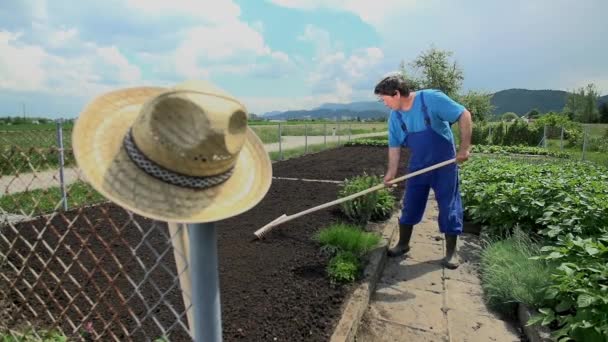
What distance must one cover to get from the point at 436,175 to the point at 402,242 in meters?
0.84

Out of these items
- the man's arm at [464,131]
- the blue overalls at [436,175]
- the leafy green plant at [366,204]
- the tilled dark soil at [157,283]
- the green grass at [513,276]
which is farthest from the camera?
the leafy green plant at [366,204]

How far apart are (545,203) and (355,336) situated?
2.78m

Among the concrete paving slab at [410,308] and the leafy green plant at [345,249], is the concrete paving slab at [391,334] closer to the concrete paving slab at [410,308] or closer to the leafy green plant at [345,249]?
the concrete paving slab at [410,308]

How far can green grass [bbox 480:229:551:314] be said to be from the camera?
2.78 metres

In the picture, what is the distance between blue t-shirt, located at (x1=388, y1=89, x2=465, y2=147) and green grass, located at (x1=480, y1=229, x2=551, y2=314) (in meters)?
1.15

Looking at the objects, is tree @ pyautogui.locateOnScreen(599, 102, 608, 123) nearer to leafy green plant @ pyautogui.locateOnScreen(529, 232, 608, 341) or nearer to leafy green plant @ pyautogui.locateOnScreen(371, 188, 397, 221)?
leafy green plant @ pyautogui.locateOnScreen(371, 188, 397, 221)

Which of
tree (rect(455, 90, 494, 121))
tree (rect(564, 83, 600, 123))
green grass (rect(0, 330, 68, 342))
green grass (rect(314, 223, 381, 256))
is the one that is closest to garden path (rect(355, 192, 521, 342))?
green grass (rect(314, 223, 381, 256))

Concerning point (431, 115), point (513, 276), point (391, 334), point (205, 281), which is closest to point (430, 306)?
point (391, 334)

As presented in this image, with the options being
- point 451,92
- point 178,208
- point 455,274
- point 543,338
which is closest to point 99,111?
point 178,208

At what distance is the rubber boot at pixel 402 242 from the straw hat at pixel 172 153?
3225 mm

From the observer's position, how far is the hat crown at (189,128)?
0.85 meters

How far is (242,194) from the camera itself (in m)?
1.05

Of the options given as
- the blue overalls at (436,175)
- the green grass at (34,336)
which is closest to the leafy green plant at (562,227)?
the blue overalls at (436,175)

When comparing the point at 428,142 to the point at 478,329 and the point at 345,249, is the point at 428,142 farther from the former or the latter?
the point at 478,329
